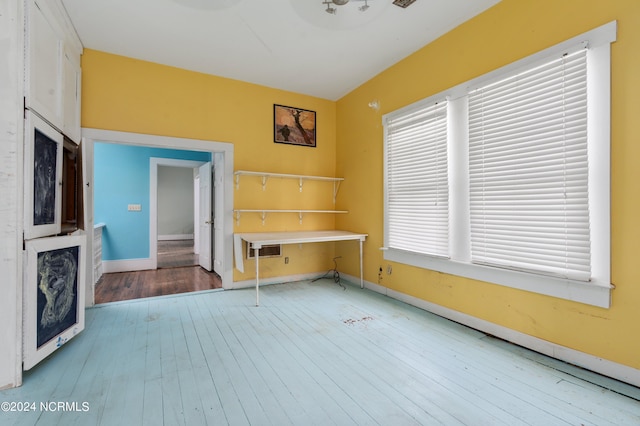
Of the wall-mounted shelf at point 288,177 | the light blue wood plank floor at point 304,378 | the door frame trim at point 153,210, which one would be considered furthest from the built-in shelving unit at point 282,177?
the door frame trim at point 153,210

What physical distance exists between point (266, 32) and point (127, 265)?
14.5 ft

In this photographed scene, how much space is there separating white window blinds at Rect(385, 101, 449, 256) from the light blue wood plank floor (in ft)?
2.81

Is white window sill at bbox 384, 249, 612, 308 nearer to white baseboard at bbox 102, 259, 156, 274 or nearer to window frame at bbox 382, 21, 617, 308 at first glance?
window frame at bbox 382, 21, 617, 308

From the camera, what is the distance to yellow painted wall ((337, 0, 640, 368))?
177 centimetres

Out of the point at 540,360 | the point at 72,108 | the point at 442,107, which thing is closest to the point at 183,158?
the point at 72,108

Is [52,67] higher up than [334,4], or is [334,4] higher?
[334,4]

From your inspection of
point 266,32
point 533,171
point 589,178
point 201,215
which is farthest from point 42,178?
point 589,178

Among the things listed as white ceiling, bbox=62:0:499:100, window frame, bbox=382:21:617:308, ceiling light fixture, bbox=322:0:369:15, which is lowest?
window frame, bbox=382:21:617:308

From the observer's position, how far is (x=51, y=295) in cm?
209

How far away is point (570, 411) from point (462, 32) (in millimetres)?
3007

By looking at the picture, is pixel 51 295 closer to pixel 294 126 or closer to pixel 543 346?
pixel 294 126

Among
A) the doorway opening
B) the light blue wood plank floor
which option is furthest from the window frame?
the doorway opening

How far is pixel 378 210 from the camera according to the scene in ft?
12.5

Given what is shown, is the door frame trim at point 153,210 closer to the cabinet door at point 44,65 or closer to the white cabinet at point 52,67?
the white cabinet at point 52,67
